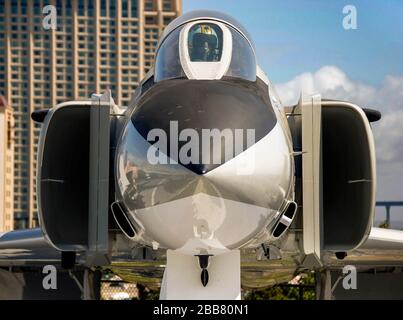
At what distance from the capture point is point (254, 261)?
7.93 metres

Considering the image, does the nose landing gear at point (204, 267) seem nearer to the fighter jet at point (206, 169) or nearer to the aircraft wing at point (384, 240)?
the fighter jet at point (206, 169)

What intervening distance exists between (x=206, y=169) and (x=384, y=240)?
4.52 meters

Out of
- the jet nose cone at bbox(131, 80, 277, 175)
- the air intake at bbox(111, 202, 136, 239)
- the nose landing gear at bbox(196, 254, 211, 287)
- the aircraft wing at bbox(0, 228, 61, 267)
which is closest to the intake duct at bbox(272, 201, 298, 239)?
the nose landing gear at bbox(196, 254, 211, 287)

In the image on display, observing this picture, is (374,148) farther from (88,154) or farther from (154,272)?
(154,272)

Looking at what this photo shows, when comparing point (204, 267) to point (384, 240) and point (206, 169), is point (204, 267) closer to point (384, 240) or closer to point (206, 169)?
point (206, 169)

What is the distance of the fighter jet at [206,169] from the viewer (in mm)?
5688

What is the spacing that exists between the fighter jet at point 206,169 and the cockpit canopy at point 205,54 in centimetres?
1

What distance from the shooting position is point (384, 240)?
9484 mm

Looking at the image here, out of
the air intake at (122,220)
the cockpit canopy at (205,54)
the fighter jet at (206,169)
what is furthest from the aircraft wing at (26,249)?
the cockpit canopy at (205,54)

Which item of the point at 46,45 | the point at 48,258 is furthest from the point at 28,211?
the point at 48,258

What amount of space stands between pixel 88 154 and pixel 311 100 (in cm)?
190

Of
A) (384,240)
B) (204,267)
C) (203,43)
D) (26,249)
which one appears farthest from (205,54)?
(26,249)

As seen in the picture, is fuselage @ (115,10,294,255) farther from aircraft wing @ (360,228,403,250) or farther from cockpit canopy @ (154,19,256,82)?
aircraft wing @ (360,228,403,250)

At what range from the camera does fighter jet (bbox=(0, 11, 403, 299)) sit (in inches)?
224
